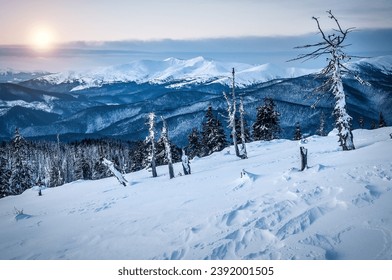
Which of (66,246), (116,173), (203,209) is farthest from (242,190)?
(116,173)

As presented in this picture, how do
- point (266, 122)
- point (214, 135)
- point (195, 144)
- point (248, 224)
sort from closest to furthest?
point (248, 224) → point (214, 135) → point (266, 122) → point (195, 144)

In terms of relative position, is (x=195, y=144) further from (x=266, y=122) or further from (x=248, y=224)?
(x=248, y=224)

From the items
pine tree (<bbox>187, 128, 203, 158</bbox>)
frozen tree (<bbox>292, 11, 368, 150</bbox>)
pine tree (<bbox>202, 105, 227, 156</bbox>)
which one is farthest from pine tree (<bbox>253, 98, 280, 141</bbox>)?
frozen tree (<bbox>292, 11, 368, 150</bbox>)

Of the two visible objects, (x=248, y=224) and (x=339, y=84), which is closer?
(x=248, y=224)

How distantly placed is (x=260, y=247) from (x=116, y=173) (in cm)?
1383

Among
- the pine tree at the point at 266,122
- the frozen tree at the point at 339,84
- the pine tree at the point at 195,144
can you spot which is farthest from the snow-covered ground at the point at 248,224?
the pine tree at the point at 195,144

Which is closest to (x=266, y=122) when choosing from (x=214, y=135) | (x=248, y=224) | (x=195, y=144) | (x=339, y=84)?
(x=214, y=135)

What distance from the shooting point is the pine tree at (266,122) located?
132 ft

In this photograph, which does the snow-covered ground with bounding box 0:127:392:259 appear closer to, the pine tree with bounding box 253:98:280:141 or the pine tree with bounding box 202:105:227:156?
the pine tree with bounding box 202:105:227:156

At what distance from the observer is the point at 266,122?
4091 cm

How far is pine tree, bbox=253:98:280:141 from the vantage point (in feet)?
132

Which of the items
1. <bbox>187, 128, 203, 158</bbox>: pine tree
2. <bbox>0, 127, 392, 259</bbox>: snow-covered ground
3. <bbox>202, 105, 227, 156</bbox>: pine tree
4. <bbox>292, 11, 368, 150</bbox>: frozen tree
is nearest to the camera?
<bbox>0, 127, 392, 259</bbox>: snow-covered ground
